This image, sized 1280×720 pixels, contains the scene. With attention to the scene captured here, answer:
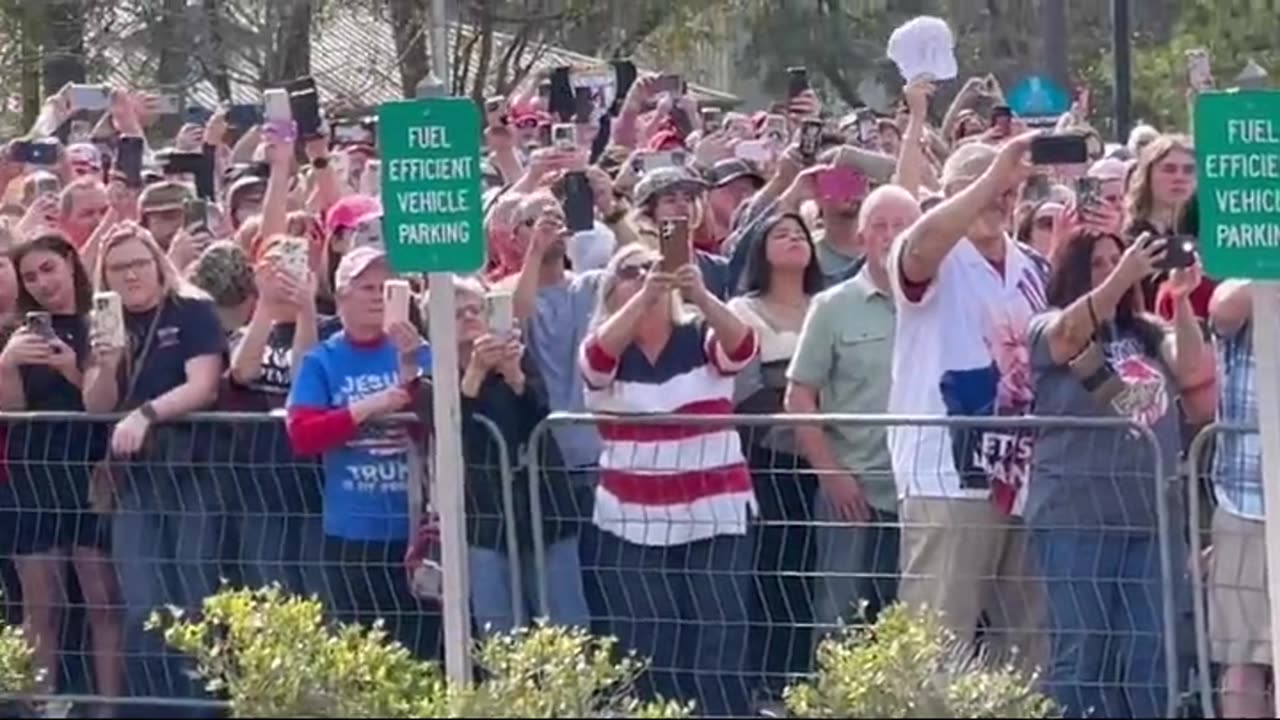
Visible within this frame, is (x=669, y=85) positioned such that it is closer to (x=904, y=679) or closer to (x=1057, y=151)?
(x=1057, y=151)

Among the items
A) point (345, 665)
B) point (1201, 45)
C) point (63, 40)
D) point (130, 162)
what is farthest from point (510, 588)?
point (1201, 45)

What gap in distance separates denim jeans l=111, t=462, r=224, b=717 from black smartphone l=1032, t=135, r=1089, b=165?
2629mm

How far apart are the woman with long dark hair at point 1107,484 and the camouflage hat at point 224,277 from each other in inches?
110

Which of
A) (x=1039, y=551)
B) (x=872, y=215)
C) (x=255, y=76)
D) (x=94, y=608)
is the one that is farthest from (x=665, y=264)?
(x=255, y=76)

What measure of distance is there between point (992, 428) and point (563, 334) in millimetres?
1696

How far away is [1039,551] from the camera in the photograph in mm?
8891

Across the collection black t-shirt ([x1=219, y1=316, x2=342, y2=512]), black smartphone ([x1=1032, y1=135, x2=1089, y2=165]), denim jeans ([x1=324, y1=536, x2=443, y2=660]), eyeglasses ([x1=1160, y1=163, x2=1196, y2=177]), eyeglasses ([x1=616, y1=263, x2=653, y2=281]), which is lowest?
denim jeans ([x1=324, y1=536, x2=443, y2=660])

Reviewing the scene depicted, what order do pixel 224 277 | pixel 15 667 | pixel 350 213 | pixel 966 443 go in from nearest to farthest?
pixel 966 443, pixel 15 667, pixel 224 277, pixel 350 213

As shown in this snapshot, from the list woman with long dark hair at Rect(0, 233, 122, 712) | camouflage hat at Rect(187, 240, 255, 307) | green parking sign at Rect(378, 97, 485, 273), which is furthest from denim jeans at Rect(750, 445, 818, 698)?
woman with long dark hair at Rect(0, 233, 122, 712)

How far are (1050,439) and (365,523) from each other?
6.77 ft

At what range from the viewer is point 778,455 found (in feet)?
31.3

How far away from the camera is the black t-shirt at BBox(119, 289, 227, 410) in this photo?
380 inches

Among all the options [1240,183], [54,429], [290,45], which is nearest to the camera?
[1240,183]

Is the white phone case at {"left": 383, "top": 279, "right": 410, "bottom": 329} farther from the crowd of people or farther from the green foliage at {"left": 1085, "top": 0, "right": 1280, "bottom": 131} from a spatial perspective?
the green foliage at {"left": 1085, "top": 0, "right": 1280, "bottom": 131}
